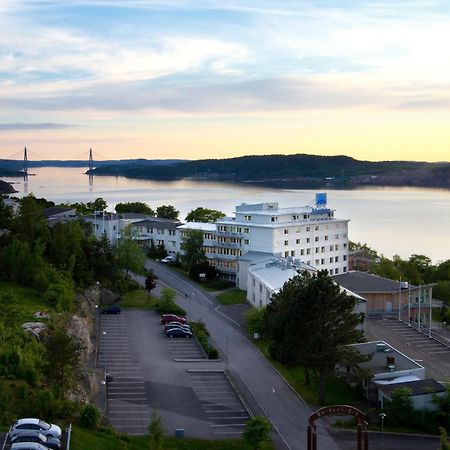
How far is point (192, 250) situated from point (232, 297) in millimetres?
6394

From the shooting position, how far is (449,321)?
2930cm

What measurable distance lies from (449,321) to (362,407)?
12.8m

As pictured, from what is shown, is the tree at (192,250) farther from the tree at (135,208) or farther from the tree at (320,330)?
the tree at (135,208)

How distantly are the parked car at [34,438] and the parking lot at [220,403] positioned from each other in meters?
4.64

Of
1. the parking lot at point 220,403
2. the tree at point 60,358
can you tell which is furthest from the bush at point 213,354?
the tree at point 60,358

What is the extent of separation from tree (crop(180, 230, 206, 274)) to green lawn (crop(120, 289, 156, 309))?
20.7 feet

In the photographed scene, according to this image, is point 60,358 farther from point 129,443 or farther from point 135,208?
point 135,208

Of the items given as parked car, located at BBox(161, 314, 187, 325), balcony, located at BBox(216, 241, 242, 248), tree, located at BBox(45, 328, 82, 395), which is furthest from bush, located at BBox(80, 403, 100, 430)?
balcony, located at BBox(216, 241, 242, 248)

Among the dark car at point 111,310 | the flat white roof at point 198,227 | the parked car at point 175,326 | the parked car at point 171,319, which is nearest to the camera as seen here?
the parked car at point 175,326

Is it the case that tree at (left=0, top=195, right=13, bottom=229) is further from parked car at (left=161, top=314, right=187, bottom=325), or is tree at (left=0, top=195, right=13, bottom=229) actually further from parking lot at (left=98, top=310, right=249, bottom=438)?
parked car at (left=161, top=314, right=187, bottom=325)

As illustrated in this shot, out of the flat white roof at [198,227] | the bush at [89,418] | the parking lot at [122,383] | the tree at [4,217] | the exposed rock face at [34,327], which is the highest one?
the tree at [4,217]

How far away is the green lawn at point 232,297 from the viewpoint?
3162 cm

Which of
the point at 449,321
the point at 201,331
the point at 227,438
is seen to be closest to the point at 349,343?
the point at 227,438

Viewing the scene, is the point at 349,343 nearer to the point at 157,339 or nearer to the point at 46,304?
the point at 157,339
